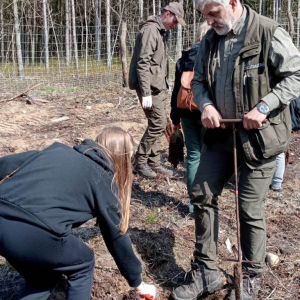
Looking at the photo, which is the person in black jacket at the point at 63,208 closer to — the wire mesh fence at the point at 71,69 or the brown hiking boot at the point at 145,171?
the brown hiking boot at the point at 145,171

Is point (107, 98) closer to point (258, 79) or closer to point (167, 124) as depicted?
point (167, 124)

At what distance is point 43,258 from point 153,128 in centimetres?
344

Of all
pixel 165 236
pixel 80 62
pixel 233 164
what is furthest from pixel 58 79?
pixel 233 164

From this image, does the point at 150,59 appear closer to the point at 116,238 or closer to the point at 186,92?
the point at 186,92

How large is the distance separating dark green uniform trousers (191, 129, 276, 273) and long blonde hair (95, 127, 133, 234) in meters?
0.57

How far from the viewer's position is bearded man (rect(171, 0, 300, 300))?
258 cm

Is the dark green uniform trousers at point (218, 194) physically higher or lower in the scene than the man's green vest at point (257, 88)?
lower

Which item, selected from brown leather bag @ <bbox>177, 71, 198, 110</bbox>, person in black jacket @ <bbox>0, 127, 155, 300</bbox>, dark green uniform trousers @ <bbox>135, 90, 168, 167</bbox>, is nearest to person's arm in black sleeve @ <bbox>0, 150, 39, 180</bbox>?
person in black jacket @ <bbox>0, 127, 155, 300</bbox>

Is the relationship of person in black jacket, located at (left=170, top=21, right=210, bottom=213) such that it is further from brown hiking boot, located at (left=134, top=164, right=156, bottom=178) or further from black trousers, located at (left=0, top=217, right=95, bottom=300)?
black trousers, located at (left=0, top=217, right=95, bottom=300)

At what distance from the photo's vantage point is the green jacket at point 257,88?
8.49 ft

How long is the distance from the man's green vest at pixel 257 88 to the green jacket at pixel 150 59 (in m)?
2.41

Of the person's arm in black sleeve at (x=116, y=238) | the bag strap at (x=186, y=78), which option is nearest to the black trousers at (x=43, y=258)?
the person's arm in black sleeve at (x=116, y=238)

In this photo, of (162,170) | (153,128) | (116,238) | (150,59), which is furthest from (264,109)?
(162,170)

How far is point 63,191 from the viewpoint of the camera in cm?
220
